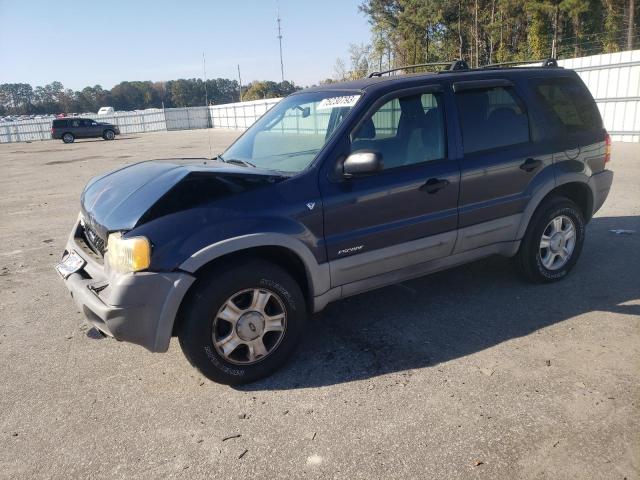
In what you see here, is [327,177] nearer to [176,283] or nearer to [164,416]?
[176,283]

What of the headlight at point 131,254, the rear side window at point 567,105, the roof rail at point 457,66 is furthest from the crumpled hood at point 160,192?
the rear side window at point 567,105

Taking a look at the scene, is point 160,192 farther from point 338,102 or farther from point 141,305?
point 338,102

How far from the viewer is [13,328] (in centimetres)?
427

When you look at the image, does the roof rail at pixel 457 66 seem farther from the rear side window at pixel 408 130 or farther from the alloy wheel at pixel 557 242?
the alloy wheel at pixel 557 242

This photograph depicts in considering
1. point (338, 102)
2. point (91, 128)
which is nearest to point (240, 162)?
point (338, 102)

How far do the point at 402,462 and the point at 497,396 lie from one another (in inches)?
33.1

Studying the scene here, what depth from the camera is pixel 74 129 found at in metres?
36.4

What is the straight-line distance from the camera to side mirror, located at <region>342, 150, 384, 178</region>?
3168 millimetres

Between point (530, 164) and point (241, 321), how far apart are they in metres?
2.83

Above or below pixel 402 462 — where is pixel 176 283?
above

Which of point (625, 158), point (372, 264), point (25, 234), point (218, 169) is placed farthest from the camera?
point (625, 158)

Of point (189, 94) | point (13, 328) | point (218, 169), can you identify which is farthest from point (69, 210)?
point (189, 94)

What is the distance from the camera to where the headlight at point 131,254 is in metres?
2.80

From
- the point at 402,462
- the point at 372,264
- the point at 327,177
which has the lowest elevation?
the point at 402,462
